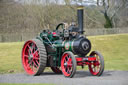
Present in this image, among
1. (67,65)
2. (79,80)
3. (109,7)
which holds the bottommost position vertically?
(79,80)

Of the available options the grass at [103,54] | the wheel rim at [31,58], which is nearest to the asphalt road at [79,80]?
the wheel rim at [31,58]

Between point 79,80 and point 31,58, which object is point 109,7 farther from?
point 79,80

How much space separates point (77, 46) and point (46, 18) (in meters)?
39.6

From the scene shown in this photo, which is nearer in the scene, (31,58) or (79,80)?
(79,80)

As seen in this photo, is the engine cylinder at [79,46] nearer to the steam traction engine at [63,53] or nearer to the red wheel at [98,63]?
the steam traction engine at [63,53]

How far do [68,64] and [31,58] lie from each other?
2.08 metres

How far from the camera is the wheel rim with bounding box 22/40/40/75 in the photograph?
425 inches

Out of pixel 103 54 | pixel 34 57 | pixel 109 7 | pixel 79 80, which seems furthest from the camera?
pixel 109 7

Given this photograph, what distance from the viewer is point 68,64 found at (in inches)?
374

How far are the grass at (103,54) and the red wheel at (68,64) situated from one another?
13.4ft

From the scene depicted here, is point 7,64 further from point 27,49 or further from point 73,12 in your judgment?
point 73,12

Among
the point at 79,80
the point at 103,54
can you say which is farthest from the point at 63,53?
the point at 103,54

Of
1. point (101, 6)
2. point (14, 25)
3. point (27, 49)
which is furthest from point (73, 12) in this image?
point (27, 49)

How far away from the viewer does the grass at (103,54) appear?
1441cm
